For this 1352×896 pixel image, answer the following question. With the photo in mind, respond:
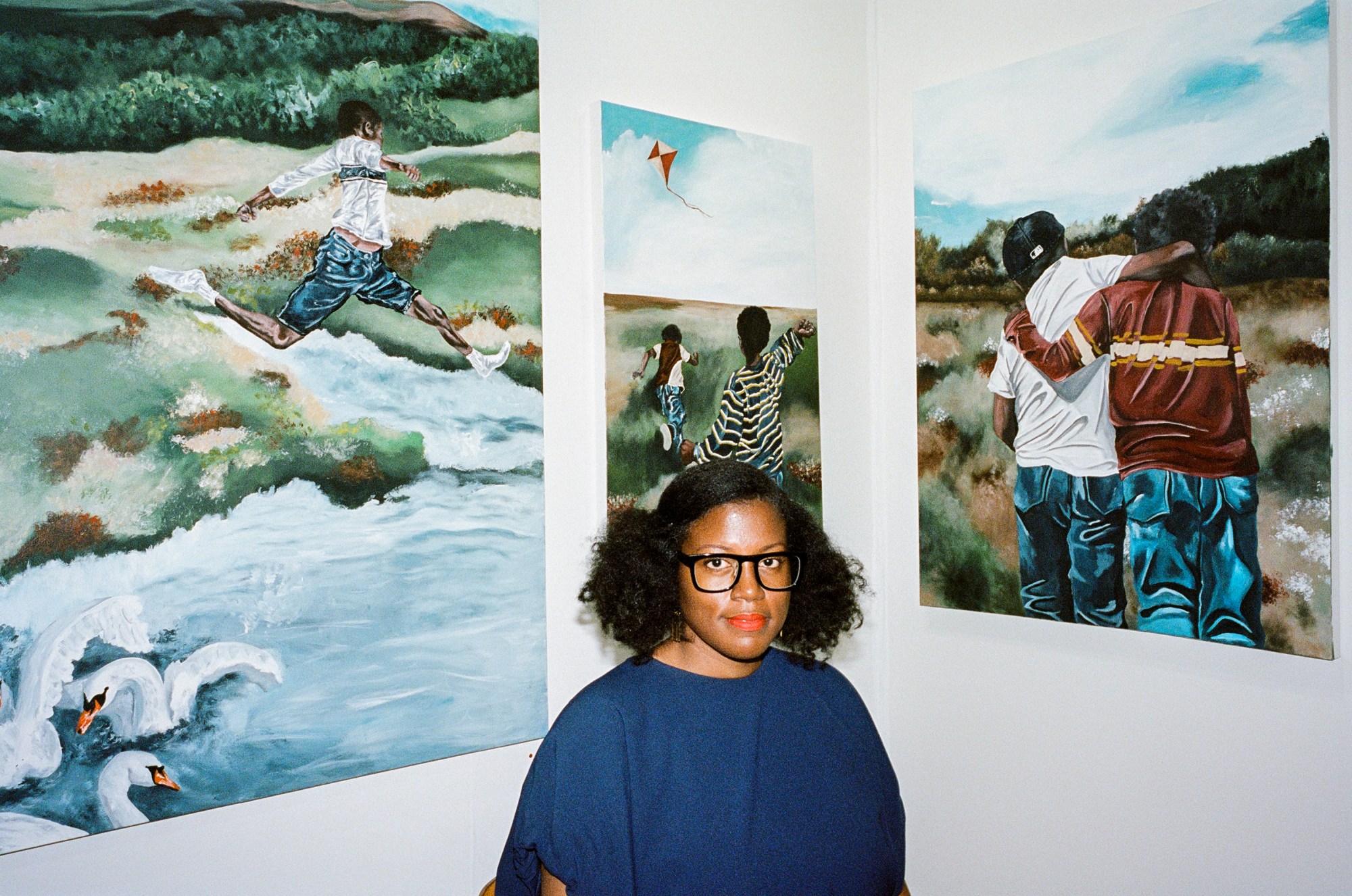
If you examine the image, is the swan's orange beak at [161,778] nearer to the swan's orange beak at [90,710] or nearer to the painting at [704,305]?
the swan's orange beak at [90,710]

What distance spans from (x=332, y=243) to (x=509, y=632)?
2.96 ft

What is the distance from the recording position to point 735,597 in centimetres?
171

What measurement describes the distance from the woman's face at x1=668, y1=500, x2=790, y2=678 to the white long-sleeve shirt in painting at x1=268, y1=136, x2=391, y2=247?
94 cm

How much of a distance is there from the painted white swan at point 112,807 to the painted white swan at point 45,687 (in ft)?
0.25

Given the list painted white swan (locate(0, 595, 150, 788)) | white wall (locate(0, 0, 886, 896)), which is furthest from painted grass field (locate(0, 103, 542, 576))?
white wall (locate(0, 0, 886, 896))

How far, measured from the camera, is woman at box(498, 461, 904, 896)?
163cm

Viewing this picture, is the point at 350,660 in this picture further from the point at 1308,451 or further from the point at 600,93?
the point at 1308,451

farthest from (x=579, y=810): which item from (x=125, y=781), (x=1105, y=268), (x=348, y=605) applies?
(x=1105, y=268)

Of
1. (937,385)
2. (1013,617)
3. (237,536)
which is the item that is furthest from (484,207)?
(1013,617)

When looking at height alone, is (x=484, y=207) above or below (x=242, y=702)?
above

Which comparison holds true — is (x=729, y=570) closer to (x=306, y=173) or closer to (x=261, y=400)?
(x=261, y=400)

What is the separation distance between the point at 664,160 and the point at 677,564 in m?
1.21

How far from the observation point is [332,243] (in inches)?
80.9

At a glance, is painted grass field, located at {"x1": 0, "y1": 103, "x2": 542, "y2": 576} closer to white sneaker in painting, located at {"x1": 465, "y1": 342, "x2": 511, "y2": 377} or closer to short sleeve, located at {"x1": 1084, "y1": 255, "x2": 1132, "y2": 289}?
white sneaker in painting, located at {"x1": 465, "y1": 342, "x2": 511, "y2": 377}
